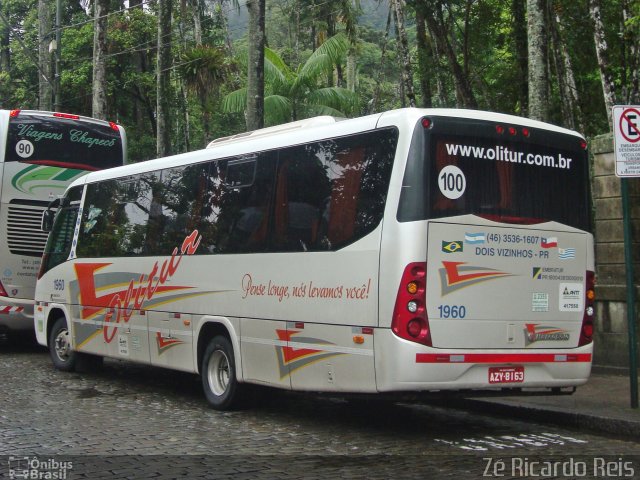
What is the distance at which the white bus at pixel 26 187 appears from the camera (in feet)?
53.4

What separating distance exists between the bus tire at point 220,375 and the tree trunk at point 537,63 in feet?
20.6

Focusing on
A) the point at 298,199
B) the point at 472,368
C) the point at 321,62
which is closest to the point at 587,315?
the point at 472,368

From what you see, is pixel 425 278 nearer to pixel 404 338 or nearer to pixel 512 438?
pixel 404 338

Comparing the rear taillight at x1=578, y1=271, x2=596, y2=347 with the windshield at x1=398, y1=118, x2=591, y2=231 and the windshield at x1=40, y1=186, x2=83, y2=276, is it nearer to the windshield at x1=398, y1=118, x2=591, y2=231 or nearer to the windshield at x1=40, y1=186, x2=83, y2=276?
the windshield at x1=398, y1=118, x2=591, y2=231

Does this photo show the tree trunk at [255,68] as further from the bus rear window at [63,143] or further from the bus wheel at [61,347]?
the bus wheel at [61,347]

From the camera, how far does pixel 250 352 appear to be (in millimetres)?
9844

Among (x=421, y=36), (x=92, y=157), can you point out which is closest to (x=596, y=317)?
(x=92, y=157)

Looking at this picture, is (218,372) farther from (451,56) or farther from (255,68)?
(451,56)

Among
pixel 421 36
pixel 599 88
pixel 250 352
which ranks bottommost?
pixel 250 352

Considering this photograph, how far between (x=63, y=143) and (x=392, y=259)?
1067cm

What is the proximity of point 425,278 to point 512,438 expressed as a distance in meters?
2.02

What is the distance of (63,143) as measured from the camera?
16953mm

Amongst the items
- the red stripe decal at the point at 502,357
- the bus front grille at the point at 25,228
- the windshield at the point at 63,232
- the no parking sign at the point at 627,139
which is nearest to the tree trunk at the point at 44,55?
the bus front grille at the point at 25,228

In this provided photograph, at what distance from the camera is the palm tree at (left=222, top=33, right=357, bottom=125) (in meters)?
31.3
